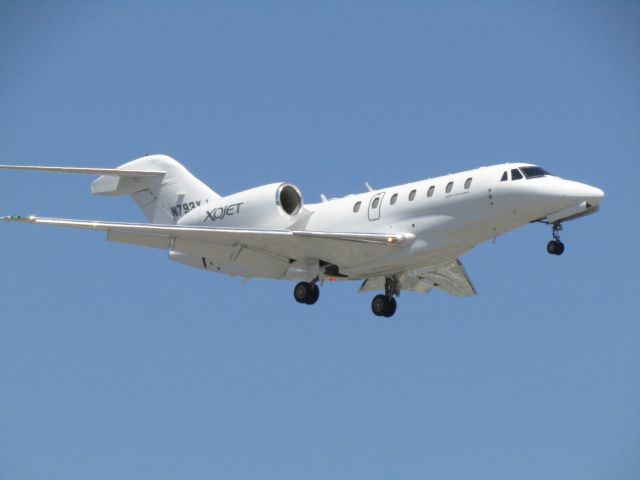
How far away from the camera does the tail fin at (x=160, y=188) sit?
31.3m

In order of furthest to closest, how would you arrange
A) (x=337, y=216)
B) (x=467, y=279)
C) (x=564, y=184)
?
(x=467, y=279) < (x=337, y=216) < (x=564, y=184)

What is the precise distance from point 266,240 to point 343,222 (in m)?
1.77

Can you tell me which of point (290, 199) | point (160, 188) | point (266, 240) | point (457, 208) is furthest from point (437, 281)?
point (160, 188)

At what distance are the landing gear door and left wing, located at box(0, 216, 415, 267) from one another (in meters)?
0.73

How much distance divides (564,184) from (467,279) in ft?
18.4

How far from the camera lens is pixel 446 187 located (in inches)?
1035

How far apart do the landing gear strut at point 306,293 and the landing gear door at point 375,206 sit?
2.20 metres

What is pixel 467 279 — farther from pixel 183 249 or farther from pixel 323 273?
pixel 183 249

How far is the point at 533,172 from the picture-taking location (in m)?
25.7

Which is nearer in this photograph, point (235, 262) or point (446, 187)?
point (446, 187)

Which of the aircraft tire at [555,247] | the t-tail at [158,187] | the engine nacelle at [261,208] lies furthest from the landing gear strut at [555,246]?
the t-tail at [158,187]

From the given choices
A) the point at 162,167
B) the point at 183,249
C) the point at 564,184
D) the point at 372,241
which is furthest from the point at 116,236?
the point at 564,184

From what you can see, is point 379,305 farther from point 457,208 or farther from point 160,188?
point 160,188

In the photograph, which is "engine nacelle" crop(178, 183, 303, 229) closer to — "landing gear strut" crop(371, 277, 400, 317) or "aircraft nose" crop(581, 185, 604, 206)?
"landing gear strut" crop(371, 277, 400, 317)
